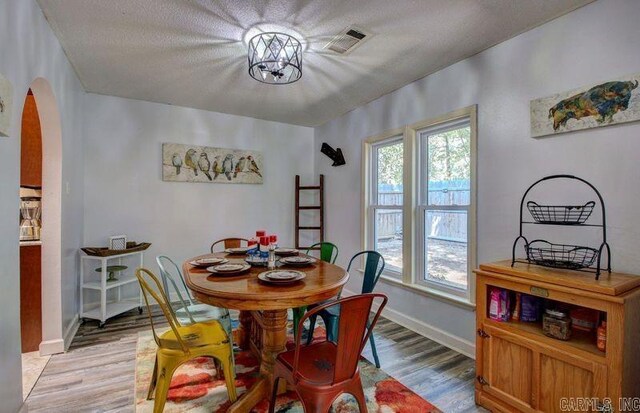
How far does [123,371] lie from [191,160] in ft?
8.06

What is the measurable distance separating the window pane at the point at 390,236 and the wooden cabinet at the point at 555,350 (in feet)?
5.03

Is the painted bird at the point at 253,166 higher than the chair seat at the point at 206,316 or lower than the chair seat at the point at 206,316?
higher

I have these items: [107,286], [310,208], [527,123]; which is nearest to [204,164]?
[310,208]

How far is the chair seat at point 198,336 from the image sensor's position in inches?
68.7

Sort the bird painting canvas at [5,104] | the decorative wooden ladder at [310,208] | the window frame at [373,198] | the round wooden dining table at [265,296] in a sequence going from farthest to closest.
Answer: the decorative wooden ladder at [310,208]
the window frame at [373,198]
the round wooden dining table at [265,296]
the bird painting canvas at [5,104]

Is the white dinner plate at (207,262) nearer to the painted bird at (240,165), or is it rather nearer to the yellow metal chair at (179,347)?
the yellow metal chair at (179,347)

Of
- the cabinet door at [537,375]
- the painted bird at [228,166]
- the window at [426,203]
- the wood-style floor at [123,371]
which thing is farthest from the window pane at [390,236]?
the painted bird at [228,166]

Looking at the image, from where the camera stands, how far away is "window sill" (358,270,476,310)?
100 inches

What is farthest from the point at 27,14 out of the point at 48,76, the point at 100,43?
the point at 100,43

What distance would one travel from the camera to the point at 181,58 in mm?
2600

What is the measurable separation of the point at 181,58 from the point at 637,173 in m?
3.24

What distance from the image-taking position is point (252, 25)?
2.13 m

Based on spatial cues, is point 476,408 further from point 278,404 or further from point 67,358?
point 67,358

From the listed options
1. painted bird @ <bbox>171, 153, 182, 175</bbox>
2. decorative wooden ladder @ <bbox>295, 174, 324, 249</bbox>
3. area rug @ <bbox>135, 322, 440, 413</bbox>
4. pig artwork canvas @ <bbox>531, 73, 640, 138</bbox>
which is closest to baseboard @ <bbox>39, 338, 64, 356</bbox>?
area rug @ <bbox>135, 322, 440, 413</bbox>
